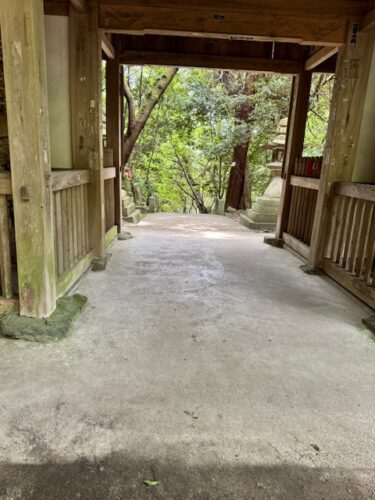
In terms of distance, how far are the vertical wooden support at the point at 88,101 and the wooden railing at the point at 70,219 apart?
0.35 feet

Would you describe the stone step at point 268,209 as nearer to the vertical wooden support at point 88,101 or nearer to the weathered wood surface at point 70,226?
the vertical wooden support at point 88,101

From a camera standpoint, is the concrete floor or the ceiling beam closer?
the concrete floor

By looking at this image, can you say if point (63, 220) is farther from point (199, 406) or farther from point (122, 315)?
point (199, 406)

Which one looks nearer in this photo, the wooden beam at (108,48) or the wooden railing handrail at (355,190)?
the wooden railing handrail at (355,190)

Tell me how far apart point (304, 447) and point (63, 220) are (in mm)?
2451

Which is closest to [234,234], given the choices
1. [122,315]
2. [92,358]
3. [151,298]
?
[151,298]

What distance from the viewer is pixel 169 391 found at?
1.86 metres

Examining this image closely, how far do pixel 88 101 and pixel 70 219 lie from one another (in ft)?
4.25

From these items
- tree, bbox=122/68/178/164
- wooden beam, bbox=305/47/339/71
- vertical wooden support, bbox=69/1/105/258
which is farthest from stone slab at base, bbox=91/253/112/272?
tree, bbox=122/68/178/164

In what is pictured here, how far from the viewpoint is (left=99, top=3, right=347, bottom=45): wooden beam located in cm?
354

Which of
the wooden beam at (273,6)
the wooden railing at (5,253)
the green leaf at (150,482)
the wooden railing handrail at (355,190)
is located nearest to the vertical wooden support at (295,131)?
the wooden beam at (273,6)

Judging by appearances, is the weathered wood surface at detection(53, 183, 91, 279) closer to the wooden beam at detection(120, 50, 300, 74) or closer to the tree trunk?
the wooden beam at detection(120, 50, 300, 74)

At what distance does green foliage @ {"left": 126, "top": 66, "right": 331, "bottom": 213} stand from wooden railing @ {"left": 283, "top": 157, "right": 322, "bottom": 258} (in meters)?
3.30

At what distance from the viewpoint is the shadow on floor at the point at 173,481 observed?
1.30 meters
